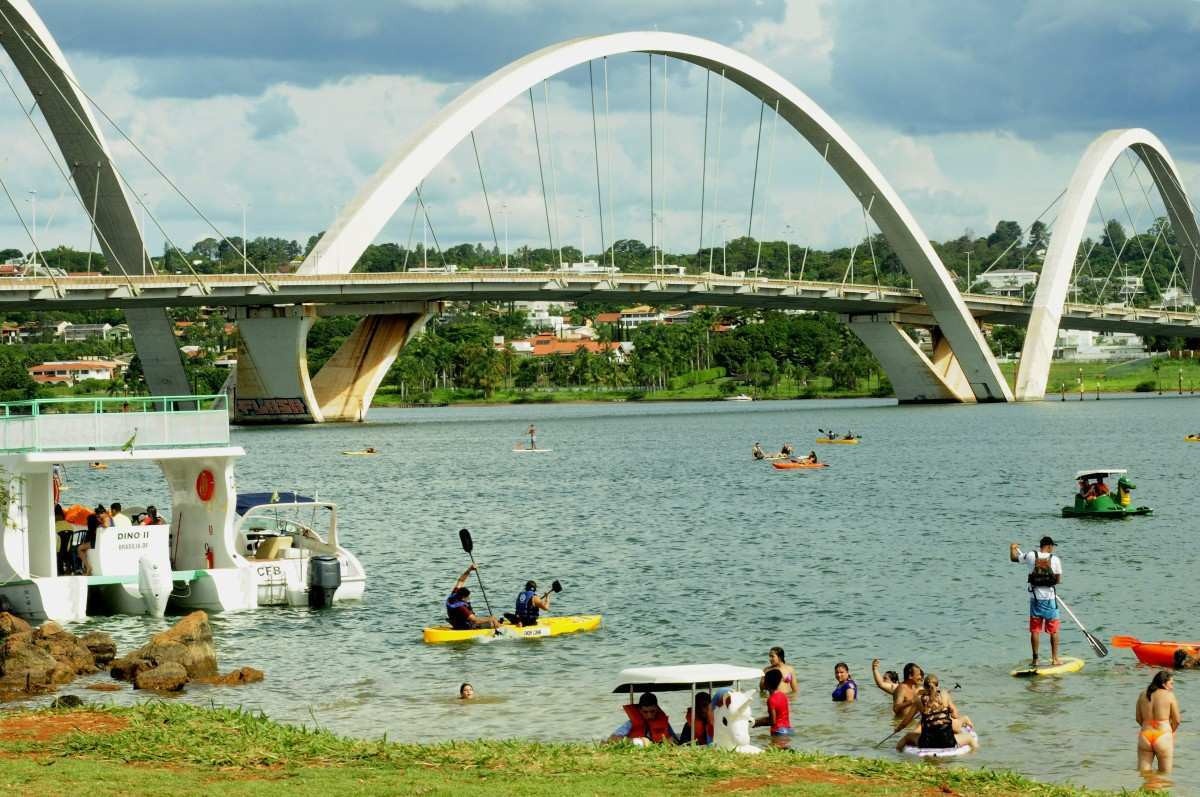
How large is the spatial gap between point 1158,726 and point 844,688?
5.27 meters

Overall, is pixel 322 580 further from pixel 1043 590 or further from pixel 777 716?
pixel 1043 590

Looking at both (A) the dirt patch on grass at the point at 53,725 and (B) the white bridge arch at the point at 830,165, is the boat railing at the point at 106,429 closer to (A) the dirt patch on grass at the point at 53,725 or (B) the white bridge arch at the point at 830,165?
(A) the dirt patch on grass at the point at 53,725

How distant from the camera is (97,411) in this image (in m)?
29.0

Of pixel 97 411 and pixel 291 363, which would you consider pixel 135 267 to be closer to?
pixel 291 363

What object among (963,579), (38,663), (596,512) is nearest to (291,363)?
(596,512)

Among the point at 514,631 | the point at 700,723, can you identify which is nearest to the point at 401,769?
the point at 700,723

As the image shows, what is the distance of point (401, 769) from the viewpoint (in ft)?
49.1

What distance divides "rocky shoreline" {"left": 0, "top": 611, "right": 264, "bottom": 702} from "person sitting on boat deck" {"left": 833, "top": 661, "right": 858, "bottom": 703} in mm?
7813

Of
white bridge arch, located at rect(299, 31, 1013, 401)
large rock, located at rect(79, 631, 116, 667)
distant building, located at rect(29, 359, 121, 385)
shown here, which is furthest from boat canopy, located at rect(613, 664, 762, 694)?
distant building, located at rect(29, 359, 121, 385)

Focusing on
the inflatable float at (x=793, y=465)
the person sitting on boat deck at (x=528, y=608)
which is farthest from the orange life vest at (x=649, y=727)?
the inflatable float at (x=793, y=465)

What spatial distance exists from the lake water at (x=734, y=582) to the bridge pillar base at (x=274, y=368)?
994 cm

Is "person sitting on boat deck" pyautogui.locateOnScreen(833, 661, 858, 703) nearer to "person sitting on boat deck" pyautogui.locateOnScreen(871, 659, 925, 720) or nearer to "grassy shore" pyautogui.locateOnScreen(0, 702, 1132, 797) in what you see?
"person sitting on boat deck" pyautogui.locateOnScreen(871, 659, 925, 720)

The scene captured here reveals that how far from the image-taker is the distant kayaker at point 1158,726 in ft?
55.7

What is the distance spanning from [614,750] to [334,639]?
12.2 metres
